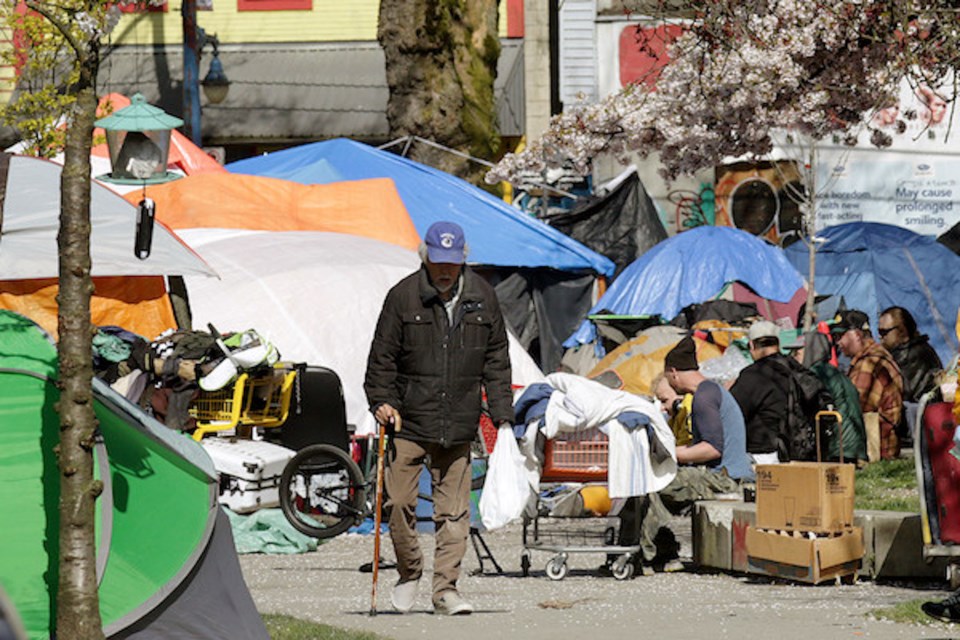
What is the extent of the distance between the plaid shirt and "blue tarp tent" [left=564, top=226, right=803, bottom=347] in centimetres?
523

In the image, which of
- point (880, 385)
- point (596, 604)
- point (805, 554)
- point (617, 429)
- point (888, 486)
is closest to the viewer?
point (596, 604)

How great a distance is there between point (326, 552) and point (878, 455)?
7207 mm

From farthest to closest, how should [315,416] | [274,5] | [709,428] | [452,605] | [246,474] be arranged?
[274,5]
[315,416]
[246,474]
[709,428]
[452,605]

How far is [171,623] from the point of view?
725cm

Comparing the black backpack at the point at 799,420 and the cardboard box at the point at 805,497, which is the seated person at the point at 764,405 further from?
the cardboard box at the point at 805,497

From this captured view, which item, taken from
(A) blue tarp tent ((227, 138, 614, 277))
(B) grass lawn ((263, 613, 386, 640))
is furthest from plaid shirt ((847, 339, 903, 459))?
(B) grass lawn ((263, 613, 386, 640))

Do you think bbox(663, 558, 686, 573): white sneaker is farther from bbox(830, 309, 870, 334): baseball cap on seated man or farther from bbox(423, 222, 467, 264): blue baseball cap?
bbox(830, 309, 870, 334): baseball cap on seated man

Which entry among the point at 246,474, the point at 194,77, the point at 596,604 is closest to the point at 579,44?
the point at 194,77

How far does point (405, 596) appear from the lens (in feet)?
31.5

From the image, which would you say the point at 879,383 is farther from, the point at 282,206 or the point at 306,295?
the point at 282,206

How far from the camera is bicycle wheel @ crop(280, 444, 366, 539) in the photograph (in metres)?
12.5

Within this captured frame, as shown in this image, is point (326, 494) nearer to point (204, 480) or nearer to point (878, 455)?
point (204, 480)

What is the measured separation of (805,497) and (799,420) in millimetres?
2175

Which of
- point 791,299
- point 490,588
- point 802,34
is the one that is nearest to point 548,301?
point 791,299
